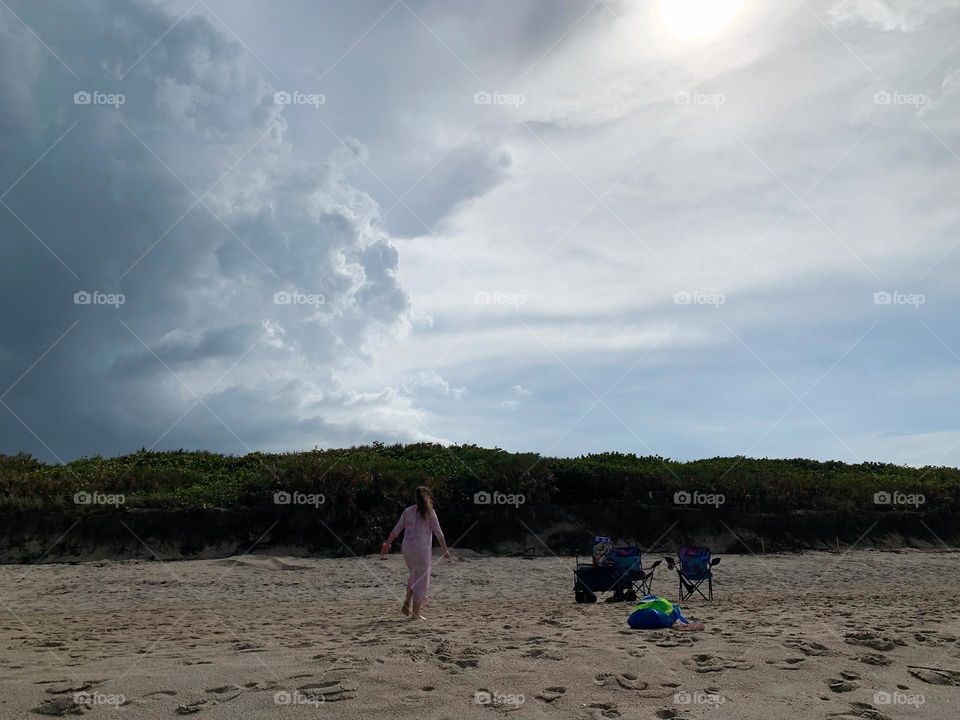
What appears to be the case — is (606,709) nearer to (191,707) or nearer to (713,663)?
(713,663)

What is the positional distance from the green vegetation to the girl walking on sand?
8906 millimetres

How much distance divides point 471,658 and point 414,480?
1414 cm

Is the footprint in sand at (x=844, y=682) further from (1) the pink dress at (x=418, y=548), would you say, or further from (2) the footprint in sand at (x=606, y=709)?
(1) the pink dress at (x=418, y=548)

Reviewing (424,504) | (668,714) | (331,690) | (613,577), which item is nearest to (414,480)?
(613,577)

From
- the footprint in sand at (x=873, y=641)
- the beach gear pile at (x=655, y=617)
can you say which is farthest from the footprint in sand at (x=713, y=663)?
Result: the footprint in sand at (x=873, y=641)

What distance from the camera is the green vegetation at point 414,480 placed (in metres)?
20.0

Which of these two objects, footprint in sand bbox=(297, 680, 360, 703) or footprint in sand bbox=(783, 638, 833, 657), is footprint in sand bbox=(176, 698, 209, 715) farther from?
footprint in sand bbox=(783, 638, 833, 657)

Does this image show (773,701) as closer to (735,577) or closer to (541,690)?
(541,690)

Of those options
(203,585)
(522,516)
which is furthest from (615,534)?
(203,585)

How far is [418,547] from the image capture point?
1098 centimetres

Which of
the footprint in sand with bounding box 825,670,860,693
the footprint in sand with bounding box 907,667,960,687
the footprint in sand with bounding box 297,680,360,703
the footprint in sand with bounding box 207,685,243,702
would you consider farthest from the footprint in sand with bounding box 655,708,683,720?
the footprint in sand with bounding box 207,685,243,702

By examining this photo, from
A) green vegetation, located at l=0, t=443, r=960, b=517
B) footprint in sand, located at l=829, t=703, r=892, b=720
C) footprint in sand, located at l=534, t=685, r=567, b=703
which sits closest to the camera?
footprint in sand, located at l=829, t=703, r=892, b=720

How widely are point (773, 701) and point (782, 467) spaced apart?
88.5 ft

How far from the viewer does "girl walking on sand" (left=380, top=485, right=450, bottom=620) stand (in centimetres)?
1085
